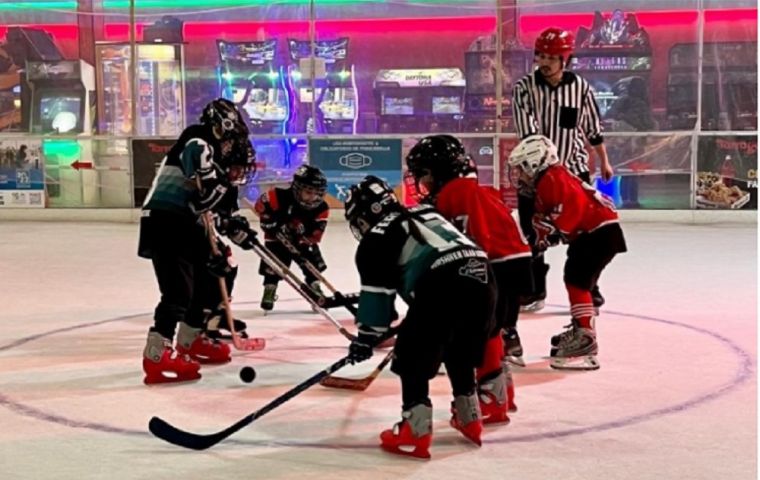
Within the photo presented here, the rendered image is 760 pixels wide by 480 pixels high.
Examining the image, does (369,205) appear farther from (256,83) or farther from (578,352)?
(256,83)

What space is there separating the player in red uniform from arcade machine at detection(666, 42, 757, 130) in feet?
23.4

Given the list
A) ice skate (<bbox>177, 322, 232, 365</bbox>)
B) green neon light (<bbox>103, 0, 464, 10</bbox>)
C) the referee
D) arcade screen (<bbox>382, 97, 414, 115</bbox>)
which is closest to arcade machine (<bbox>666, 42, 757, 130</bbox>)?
green neon light (<bbox>103, 0, 464, 10</bbox>)

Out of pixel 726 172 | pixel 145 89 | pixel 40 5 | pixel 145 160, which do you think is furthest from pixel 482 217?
pixel 40 5

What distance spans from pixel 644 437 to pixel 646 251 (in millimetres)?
4508

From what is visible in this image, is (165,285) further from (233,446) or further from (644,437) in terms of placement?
(644,437)

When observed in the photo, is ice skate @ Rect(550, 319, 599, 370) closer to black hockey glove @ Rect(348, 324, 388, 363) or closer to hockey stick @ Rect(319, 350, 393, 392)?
hockey stick @ Rect(319, 350, 393, 392)

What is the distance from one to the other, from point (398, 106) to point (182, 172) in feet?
23.6

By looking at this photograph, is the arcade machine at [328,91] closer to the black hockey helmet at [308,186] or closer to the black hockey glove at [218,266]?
the black hockey helmet at [308,186]

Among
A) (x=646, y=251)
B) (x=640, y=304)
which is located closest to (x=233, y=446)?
(x=640, y=304)

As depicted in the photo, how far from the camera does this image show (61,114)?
10328 mm

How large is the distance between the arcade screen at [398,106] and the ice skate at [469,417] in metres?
7.95

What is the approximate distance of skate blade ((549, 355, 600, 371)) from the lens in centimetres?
360

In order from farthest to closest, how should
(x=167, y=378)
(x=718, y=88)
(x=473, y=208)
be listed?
(x=718, y=88)
(x=167, y=378)
(x=473, y=208)

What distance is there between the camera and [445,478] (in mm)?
2395
